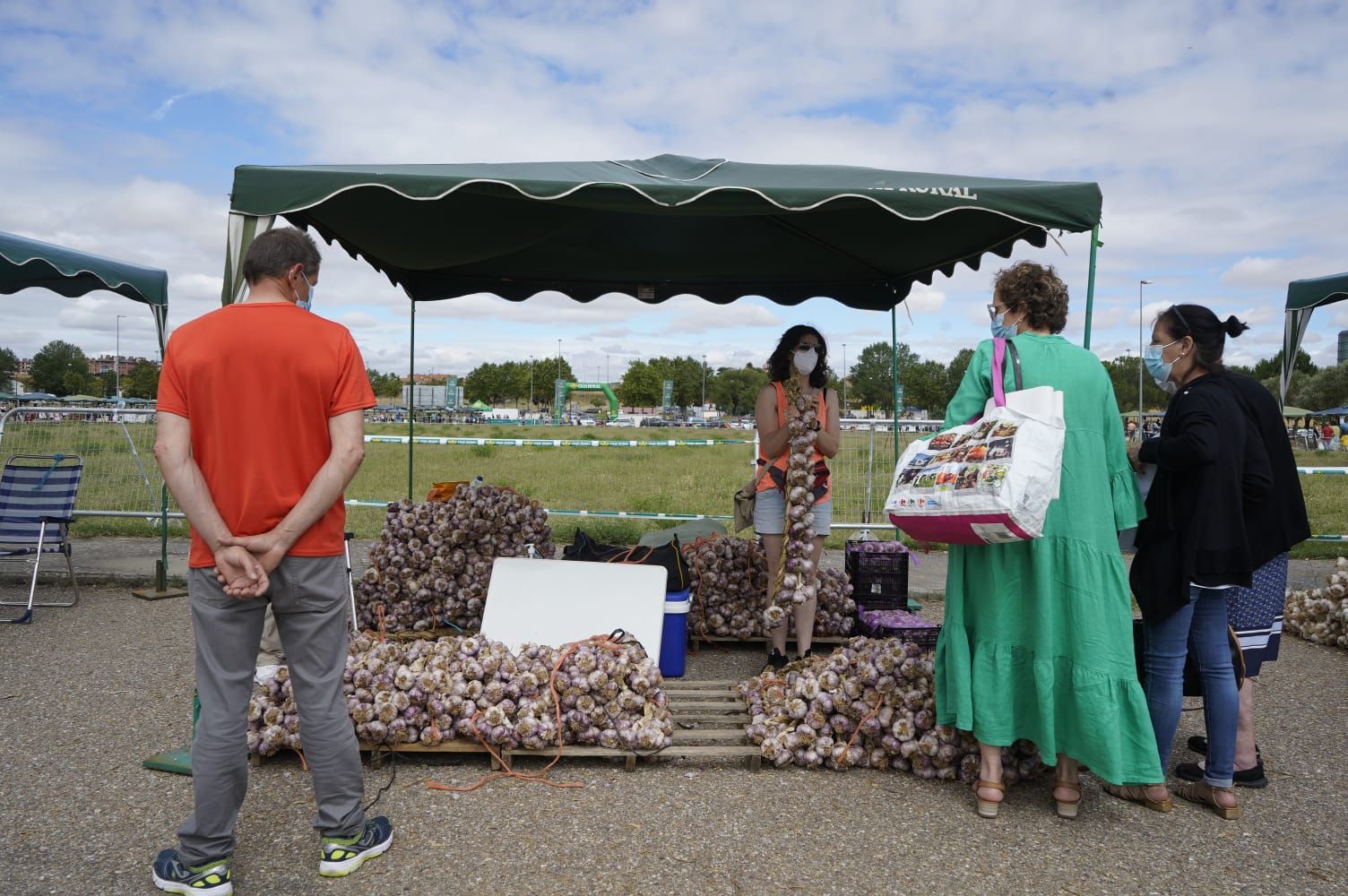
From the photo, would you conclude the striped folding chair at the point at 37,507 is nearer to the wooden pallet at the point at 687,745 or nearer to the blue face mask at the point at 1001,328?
the wooden pallet at the point at 687,745

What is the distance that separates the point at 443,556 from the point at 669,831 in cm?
342

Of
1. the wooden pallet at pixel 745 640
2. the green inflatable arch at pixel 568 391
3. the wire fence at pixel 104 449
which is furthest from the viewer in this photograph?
the green inflatable arch at pixel 568 391

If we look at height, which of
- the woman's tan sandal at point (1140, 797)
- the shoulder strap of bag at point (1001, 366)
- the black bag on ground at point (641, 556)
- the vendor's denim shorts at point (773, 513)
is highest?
the shoulder strap of bag at point (1001, 366)

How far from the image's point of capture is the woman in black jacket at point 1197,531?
344 cm

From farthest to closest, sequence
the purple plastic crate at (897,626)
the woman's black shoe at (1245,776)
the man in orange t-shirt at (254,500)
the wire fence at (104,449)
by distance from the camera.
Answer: the wire fence at (104,449) < the purple plastic crate at (897,626) < the woman's black shoe at (1245,776) < the man in orange t-shirt at (254,500)

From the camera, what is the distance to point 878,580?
20.5ft

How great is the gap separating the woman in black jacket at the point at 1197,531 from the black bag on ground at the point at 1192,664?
100 mm

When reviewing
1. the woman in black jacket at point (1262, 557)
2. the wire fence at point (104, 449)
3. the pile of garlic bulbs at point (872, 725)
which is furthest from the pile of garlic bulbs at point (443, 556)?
the woman in black jacket at point (1262, 557)

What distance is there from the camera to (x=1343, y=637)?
6328mm

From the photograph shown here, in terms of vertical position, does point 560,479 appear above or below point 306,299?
below

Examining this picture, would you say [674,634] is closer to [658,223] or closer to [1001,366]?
[1001,366]

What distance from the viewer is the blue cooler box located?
5121 millimetres

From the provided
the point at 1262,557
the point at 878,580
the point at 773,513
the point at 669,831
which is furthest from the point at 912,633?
the point at 669,831

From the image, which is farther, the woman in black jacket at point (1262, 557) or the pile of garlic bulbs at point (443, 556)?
the pile of garlic bulbs at point (443, 556)
